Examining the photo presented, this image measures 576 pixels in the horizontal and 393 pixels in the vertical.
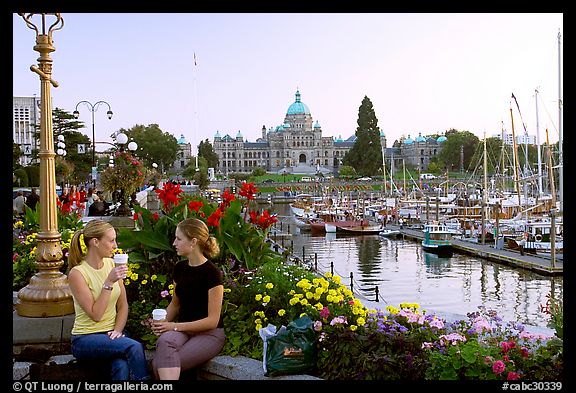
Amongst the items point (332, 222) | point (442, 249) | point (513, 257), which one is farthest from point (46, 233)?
point (332, 222)

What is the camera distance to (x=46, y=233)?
6199mm

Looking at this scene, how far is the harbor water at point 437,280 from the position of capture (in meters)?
24.2

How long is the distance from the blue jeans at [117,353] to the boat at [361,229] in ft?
154

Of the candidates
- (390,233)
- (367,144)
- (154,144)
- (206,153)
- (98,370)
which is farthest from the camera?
(206,153)

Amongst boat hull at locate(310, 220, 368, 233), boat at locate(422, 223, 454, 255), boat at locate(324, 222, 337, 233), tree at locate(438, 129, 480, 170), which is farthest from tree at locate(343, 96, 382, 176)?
boat at locate(422, 223, 454, 255)

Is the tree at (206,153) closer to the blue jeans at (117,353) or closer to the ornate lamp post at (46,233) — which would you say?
the ornate lamp post at (46,233)

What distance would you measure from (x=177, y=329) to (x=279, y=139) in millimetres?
165089

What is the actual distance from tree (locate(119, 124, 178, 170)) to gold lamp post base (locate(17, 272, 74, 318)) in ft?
268

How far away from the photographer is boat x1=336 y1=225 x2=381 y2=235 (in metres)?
51.4

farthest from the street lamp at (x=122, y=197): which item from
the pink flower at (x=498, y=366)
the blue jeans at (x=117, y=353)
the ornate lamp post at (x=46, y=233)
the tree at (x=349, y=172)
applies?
the tree at (x=349, y=172)

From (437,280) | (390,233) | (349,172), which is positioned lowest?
(437,280)

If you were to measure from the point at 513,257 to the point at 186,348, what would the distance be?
29497 millimetres

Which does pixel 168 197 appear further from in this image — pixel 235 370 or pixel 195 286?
pixel 235 370
